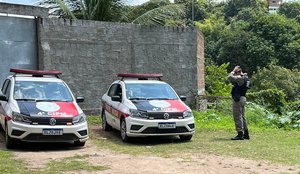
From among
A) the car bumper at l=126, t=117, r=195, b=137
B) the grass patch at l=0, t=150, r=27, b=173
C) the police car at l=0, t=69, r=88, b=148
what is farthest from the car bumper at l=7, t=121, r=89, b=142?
the car bumper at l=126, t=117, r=195, b=137

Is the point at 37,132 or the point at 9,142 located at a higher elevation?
the point at 37,132

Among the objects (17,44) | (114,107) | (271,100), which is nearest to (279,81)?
(271,100)

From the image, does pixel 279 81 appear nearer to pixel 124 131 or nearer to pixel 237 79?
pixel 237 79

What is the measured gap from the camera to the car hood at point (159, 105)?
433 inches

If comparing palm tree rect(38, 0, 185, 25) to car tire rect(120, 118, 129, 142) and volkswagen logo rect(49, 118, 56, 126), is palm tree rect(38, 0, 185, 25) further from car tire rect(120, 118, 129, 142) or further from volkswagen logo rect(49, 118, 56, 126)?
volkswagen logo rect(49, 118, 56, 126)

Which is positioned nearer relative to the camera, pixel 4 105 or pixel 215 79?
pixel 4 105

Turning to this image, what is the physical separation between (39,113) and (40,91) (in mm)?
1256

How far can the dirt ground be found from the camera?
7668 millimetres

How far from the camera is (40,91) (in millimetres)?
10820

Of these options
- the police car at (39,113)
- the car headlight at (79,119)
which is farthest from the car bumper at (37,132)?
the car headlight at (79,119)

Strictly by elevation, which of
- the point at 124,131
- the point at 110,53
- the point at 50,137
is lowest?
the point at 124,131

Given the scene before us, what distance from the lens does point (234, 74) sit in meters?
11.6

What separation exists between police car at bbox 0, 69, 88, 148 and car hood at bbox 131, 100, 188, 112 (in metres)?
1.58

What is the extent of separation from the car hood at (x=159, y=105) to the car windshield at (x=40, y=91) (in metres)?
1.76
